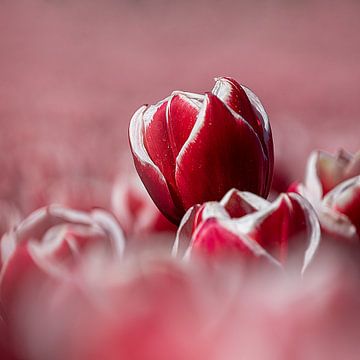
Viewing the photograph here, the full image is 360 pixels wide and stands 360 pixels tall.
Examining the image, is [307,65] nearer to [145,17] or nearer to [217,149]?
[145,17]

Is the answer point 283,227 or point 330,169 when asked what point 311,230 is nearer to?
point 283,227

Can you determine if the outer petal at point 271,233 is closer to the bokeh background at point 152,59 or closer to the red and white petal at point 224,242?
the red and white petal at point 224,242

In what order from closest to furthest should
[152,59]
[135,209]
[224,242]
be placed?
[224,242] < [135,209] < [152,59]

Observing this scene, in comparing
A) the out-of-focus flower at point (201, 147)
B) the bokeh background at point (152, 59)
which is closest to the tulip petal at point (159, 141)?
the out-of-focus flower at point (201, 147)

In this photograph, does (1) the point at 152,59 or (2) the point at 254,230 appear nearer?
(2) the point at 254,230

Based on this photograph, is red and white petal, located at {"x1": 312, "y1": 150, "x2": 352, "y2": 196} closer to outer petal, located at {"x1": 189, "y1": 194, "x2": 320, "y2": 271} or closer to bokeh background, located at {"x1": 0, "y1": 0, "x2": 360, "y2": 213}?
outer petal, located at {"x1": 189, "y1": 194, "x2": 320, "y2": 271}

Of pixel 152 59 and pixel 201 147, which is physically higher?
pixel 201 147

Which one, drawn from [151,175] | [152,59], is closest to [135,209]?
[151,175]

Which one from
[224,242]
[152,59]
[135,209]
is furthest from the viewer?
[152,59]
